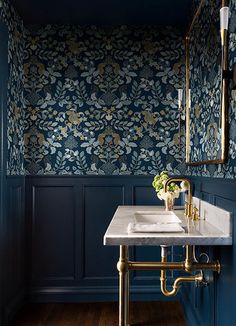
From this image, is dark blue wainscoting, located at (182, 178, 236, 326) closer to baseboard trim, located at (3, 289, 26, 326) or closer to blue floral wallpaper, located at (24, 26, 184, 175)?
blue floral wallpaper, located at (24, 26, 184, 175)

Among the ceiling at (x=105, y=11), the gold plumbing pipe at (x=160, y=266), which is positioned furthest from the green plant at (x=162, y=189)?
the ceiling at (x=105, y=11)

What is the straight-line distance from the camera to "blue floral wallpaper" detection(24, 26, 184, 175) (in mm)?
3520

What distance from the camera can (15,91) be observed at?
10.7 feet

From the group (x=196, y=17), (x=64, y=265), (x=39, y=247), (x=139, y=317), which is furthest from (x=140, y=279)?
(x=196, y=17)

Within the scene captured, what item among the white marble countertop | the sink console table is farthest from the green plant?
the white marble countertop

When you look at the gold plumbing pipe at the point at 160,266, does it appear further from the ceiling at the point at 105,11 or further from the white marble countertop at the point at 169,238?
the ceiling at the point at 105,11

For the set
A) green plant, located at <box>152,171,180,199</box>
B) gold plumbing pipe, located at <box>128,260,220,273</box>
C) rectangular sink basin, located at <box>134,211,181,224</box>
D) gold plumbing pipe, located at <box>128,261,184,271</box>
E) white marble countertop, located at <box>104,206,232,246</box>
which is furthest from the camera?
green plant, located at <box>152,171,180,199</box>

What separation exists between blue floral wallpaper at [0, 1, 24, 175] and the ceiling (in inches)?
5.6

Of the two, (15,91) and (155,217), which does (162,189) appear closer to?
(155,217)

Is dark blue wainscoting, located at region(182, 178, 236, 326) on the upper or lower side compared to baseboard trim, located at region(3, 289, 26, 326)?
upper

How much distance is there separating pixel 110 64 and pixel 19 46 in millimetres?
793

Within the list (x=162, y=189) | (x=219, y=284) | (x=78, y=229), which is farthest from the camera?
(x=78, y=229)

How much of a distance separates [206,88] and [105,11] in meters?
1.27

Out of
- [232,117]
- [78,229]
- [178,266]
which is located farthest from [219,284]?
[78,229]
